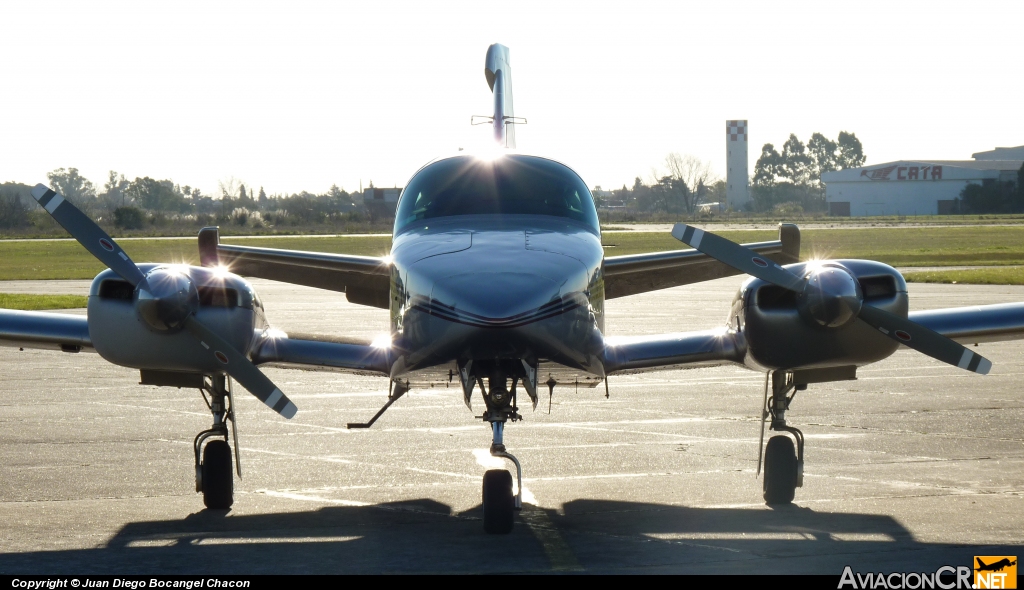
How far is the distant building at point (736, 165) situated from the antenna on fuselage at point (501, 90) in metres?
133

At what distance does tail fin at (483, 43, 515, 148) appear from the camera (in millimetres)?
13641

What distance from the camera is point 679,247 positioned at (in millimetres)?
50750

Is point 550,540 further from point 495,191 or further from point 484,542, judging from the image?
point 495,191

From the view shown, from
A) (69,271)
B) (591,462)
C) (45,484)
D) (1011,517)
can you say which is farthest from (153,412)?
(69,271)

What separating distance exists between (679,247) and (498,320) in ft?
147

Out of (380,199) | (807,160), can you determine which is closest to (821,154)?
(807,160)

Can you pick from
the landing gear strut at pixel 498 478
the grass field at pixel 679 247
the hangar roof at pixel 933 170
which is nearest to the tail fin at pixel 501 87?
the landing gear strut at pixel 498 478

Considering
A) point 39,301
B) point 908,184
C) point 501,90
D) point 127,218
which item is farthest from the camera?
point 908,184

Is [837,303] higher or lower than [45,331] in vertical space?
higher

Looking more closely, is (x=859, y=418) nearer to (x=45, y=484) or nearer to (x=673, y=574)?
(x=673, y=574)

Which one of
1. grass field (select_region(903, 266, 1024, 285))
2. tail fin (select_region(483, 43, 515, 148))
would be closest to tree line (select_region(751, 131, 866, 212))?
grass field (select_region(903, 266, 1024, 285))

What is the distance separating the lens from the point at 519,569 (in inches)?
267

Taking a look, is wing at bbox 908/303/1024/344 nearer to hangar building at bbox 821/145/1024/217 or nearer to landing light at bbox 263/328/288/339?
landing light at bbox 263/328/288/339

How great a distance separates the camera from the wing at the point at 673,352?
854cm
